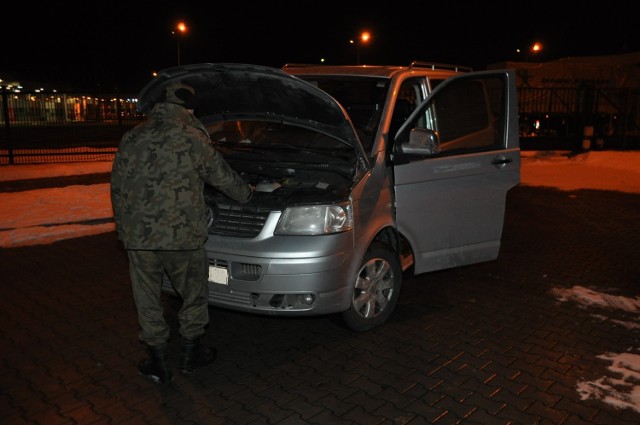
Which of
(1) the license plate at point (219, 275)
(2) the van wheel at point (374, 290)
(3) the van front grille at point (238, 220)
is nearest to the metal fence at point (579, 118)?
(2) the van wheel at point (374, 290)

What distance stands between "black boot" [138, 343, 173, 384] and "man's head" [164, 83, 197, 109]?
1589 millimetres

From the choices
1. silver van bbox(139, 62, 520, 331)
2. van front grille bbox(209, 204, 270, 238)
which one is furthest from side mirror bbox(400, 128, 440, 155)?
van front grille bbox(209, 204, 270, 238)

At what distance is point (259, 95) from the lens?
16.1 ft

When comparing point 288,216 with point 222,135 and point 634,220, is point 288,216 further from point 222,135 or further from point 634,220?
point 634,220

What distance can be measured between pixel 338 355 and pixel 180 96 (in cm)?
217

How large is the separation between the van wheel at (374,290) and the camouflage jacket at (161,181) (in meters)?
1.47

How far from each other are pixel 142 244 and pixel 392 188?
6.85 feet

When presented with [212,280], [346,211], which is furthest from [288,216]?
[212,280]

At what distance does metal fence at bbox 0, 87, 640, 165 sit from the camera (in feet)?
53.2

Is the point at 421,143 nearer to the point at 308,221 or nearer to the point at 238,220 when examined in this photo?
the point at 308,221

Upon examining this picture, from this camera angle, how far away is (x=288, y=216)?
4.29 metres

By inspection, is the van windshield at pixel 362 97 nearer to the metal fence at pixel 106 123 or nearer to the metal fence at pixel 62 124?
the metal fence at pixel 106 123

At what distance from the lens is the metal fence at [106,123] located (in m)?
Answer: 16.2

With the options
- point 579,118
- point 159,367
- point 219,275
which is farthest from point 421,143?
point 579,118
